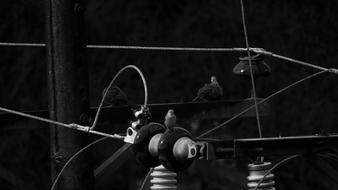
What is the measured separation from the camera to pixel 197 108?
7.89 m

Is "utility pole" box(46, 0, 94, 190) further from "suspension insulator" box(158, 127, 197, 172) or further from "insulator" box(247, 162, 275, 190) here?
"suspension insulator" box(158, 127, 197, 172)

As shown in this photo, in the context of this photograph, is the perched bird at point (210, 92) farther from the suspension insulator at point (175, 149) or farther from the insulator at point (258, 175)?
the suspension insulator at point (175, 149)

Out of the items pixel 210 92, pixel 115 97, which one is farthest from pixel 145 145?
pixel 210 92

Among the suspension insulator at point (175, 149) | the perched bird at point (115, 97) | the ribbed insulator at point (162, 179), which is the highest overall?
the perched bird at point (115, 97)

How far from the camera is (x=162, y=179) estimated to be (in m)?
6.18

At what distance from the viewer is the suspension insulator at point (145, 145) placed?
5.35 meters

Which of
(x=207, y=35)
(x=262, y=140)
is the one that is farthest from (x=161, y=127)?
(x=207, y=35)

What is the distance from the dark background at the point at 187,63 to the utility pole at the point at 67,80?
512 centimetres

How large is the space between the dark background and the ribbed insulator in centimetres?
542

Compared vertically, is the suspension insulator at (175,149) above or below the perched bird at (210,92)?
below

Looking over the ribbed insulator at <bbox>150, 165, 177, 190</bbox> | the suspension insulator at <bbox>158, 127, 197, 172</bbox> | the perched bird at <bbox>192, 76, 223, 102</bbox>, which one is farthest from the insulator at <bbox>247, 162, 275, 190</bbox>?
the perched bird at <bbox>192, 76, 223, 102</bbox>

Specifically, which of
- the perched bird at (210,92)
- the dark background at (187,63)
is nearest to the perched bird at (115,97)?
the perched bird at (210,92)

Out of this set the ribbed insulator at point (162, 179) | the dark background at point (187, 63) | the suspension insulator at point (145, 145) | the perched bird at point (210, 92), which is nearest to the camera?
the suspension insulator at point (145, 145)

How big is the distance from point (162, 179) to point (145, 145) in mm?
835
